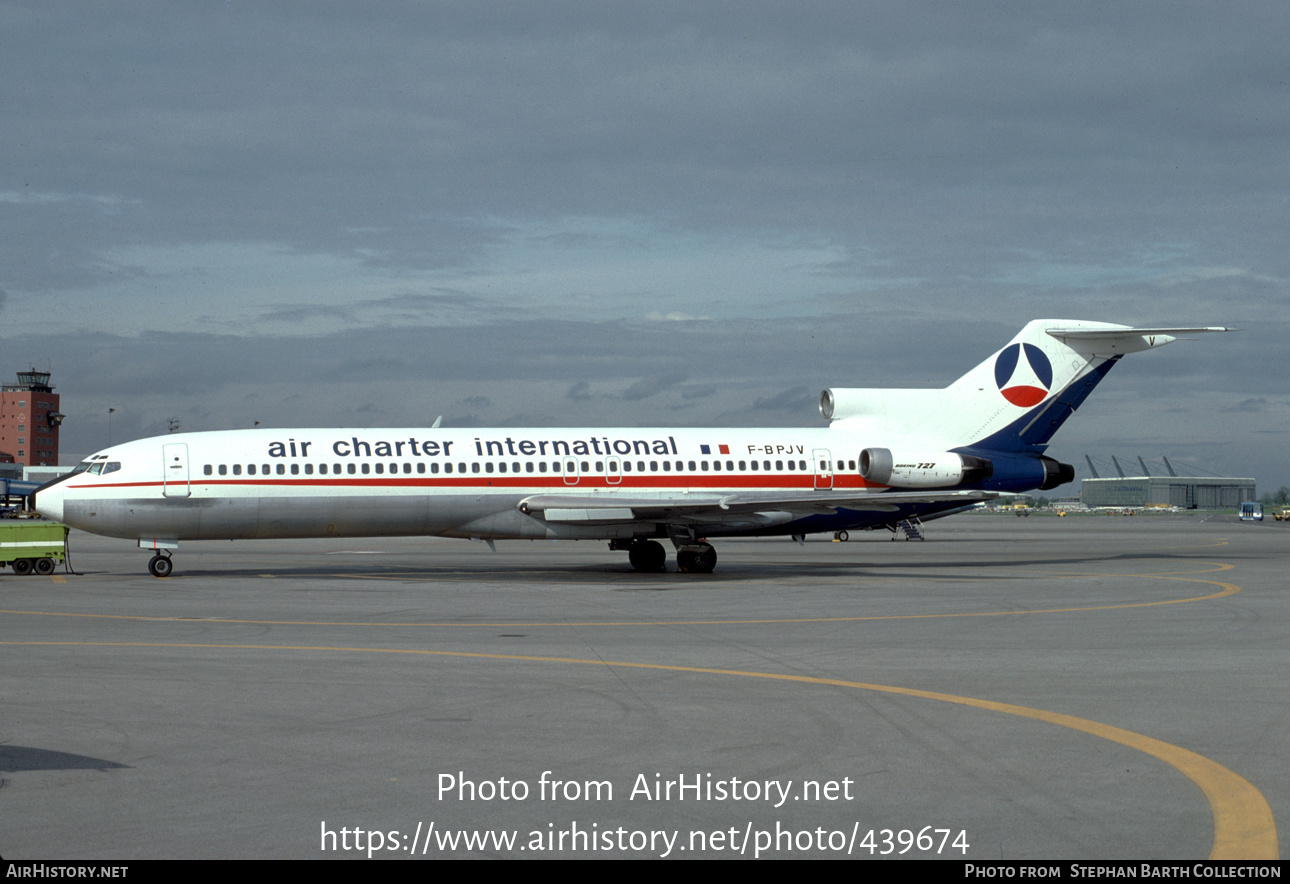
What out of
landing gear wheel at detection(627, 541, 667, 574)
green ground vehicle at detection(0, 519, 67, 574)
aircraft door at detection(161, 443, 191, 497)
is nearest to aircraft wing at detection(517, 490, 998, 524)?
landing gear wheel at detection(627, 541, 667, 574)

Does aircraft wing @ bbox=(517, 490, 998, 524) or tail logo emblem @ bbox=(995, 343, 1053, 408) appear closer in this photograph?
aircraft wing @ bbox=(517, 490, 998, 524)

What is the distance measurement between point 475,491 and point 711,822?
24310mm

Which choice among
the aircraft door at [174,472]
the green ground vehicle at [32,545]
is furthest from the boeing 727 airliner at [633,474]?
the green ground vehicle at [32,545]

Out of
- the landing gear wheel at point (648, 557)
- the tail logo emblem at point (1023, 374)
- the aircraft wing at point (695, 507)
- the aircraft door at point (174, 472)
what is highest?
the tail logo emblem at point (1023, 374)

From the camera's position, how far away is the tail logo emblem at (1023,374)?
121 feet

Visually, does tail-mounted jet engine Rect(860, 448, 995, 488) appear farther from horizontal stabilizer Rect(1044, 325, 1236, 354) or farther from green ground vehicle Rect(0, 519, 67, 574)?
green ground vehicle Rect(0, 519, 67, 574)

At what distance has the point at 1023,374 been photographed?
36.9 m

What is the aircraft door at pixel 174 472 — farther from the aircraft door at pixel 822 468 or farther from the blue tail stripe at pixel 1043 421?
the blue tail stripe at pixel 1043 421

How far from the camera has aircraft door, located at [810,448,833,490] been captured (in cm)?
3472

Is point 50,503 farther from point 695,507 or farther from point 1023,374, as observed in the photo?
point 1023,374

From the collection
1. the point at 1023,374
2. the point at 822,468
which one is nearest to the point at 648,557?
the point at 822,468

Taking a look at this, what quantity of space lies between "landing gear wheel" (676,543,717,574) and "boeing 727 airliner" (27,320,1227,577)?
44mm

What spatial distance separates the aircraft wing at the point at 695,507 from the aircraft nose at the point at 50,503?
1160 centimetres

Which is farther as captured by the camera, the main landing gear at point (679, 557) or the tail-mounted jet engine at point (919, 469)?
the tail-mounted jet engine at point (919, 469)
